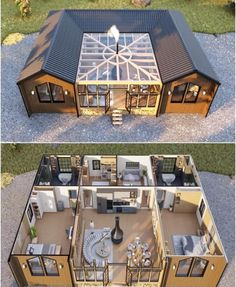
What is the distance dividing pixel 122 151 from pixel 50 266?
12535 millimetres

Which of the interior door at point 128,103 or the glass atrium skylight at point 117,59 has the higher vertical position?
the glass atrium skylight at point 117,59

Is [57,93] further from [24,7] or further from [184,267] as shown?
[24,7]

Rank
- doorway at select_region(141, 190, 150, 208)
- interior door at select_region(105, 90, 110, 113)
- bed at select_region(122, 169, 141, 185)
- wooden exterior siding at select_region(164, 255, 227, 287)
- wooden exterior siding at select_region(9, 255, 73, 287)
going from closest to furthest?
wooden exterior siding at select_region(164, 255, 227, 287)
wooden exterior siding at select_region(9, 255, 73, 287)
doorway at select_region(141, 190, 150, 208)
bed at select_region(122, 169, 141, 185)
interior door at select_region(105, 90, 110, 113)

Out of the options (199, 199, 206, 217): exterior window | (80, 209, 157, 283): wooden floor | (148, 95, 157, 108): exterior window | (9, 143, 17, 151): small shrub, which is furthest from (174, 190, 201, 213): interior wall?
(9, 143, 17, 151): small shrub

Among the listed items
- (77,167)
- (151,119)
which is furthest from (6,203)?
(151,119)

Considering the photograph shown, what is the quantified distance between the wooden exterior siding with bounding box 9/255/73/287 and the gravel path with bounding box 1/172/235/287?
4.99 feet

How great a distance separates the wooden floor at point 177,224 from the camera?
20.5m

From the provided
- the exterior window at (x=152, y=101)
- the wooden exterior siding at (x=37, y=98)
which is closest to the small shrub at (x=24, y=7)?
the wooden exterior siding at (x=37, y=98)

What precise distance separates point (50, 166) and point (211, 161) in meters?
13.9

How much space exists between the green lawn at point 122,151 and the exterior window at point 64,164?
3131 mm

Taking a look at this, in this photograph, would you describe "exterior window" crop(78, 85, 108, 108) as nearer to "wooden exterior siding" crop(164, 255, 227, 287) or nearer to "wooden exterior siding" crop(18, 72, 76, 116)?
"wooden exterior siding" crop(18, 72, 76, 116)

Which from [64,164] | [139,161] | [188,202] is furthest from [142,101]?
[188,202]

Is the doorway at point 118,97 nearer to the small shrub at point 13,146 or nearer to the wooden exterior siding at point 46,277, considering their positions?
the small shrub at point 13,146

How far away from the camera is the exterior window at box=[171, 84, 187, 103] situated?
23.5 metres
